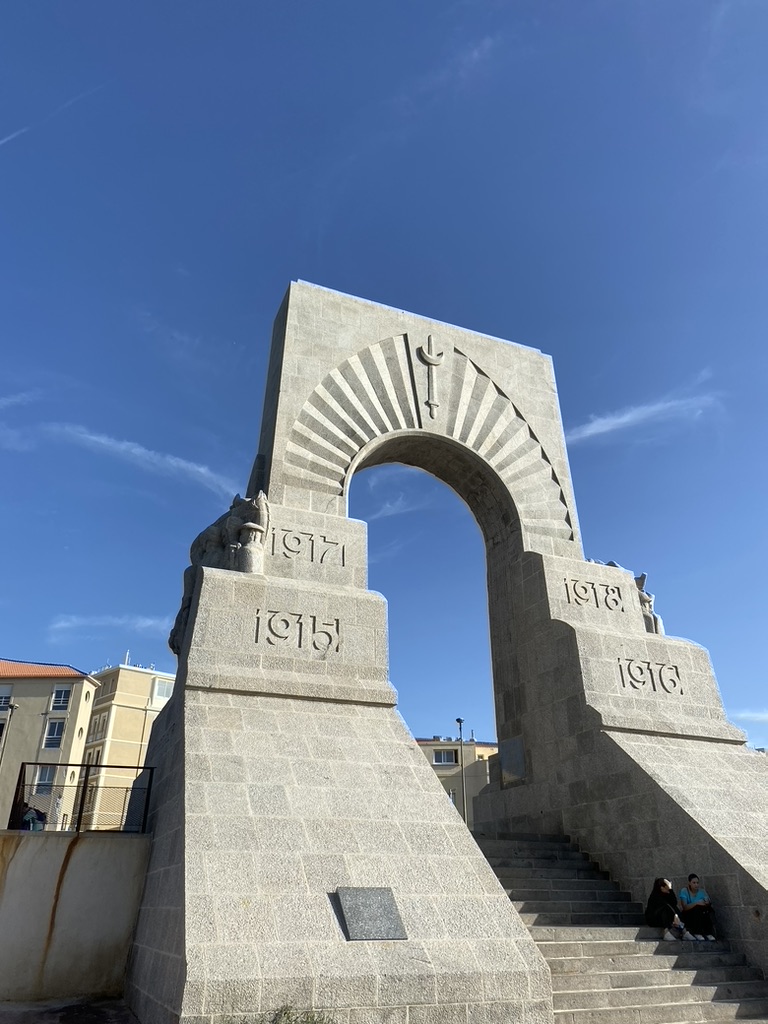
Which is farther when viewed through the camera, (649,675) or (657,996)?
(649,675)

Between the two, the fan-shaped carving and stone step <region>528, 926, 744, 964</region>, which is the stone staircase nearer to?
stone step <region>528, 926, 744, 964</region>

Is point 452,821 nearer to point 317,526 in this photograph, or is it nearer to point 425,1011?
point 425,1011

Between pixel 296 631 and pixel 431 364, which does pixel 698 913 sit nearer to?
pixel 296 631

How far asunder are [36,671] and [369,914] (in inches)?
1389

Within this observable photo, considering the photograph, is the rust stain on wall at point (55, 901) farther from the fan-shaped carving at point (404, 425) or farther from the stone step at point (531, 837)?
the fan-shaped carving at point (404, 425)

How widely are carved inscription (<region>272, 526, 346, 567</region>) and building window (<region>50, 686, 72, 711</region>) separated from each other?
31.0 meters

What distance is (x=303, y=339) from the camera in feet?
36.7

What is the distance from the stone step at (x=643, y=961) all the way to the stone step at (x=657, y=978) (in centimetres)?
2

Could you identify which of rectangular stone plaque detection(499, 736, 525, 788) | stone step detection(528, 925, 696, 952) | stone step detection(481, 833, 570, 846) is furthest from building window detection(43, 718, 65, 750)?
stone step detection(528, 925, 696, 952)

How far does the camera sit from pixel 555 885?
25.5 feet

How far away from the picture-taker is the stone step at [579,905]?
7016mm

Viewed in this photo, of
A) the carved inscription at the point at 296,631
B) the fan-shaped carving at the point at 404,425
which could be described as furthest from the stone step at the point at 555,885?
the fan-shaped carving at the point at 404,425

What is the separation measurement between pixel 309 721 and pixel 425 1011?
3.15m

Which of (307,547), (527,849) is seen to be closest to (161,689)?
(307,547)
